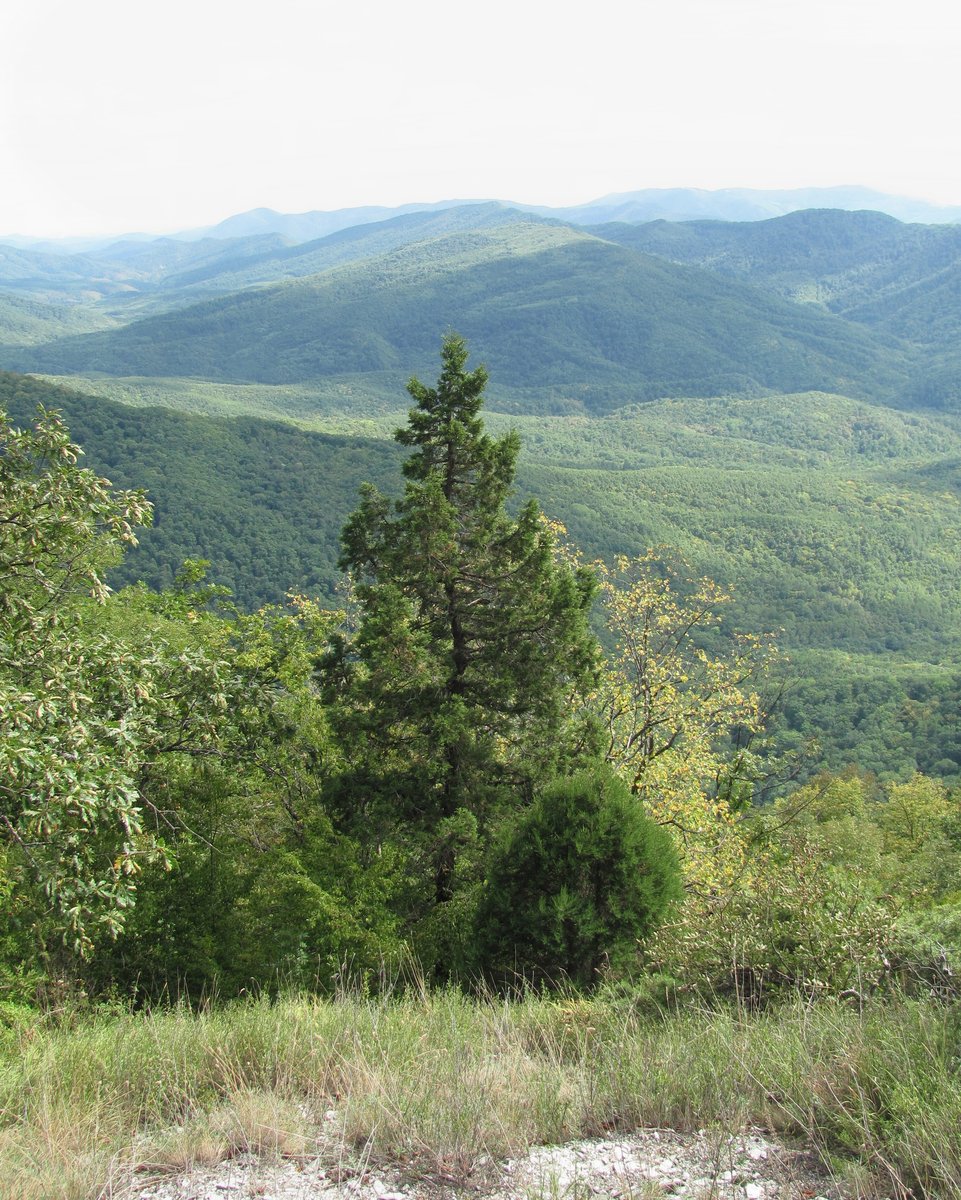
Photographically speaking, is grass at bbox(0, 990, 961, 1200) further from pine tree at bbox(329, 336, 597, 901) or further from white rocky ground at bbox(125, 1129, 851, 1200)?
pine tree at bbox(329, 336, 597, 901)

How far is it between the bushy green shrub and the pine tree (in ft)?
8.69

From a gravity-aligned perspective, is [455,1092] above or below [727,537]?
above

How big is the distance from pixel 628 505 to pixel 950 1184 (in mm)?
147555

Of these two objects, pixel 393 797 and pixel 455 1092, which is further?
pixel 393 797

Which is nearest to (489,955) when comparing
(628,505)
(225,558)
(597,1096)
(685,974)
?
(685,974)

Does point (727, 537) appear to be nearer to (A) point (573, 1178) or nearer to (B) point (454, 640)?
(B) point (454, 640)

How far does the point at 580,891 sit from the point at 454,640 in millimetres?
4897

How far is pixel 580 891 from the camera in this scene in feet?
26.5

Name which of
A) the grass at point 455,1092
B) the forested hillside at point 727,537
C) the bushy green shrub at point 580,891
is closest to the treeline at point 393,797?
the bushy green shrub at point 580,891

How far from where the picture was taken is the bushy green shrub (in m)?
7.94

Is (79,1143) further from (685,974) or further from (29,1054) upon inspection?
(685,974)

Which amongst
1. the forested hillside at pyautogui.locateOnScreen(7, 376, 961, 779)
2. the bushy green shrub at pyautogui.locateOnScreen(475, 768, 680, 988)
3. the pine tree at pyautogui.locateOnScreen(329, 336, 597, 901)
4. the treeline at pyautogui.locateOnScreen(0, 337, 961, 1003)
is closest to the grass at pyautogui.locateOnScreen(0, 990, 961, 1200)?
the treeline at pyautogui.locateOnScreen(0, 337, 961, 1003)

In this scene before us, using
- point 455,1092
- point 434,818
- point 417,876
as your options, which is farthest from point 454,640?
point 455,1092

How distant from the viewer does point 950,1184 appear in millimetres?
3178
